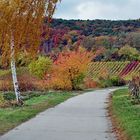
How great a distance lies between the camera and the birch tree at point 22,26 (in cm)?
2577

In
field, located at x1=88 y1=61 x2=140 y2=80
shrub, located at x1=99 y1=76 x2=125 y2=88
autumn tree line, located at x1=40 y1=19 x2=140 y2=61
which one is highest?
autumn tree line, located at x1=40 y1=19 x2=140 y2=61

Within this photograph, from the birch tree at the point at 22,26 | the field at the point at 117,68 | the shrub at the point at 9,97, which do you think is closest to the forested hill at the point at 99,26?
the field at the point at 117,68

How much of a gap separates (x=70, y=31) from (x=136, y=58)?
31765 millimetres

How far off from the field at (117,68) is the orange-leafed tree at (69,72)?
3110cm

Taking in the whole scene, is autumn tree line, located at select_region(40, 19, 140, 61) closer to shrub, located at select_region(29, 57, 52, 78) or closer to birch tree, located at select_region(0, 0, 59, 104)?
shrub, located at select_region(29, 57, 52, 78)

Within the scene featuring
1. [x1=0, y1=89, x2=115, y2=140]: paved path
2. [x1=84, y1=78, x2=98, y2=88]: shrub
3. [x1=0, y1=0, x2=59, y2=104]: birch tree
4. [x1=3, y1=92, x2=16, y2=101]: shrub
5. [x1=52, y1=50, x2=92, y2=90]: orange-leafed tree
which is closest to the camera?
[x1=0, y1=89, x2=115, y2=140]: paved path

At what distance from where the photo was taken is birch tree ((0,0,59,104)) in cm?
2577

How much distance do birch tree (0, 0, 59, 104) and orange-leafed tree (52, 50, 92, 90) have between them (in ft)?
90.2

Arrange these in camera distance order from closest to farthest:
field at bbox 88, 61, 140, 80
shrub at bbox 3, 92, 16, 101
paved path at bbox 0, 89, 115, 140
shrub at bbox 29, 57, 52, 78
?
paved path at bbox 0, 89, 115, 140 → shrub at bbox 3, 92, 16, 101 → shrub at bbox 29, 57, 52, 78 → field at bbox 88, 61, 140, 80

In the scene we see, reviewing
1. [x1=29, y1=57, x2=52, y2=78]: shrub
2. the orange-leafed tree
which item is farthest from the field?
the orange-leafed tree

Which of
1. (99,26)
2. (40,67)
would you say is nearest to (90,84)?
(40,67)

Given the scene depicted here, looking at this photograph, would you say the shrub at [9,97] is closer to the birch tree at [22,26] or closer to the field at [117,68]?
the birch tree at [22,26]

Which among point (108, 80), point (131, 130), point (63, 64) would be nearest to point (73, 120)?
point (131, 130)

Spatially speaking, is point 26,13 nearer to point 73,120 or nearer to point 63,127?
point 73,120
